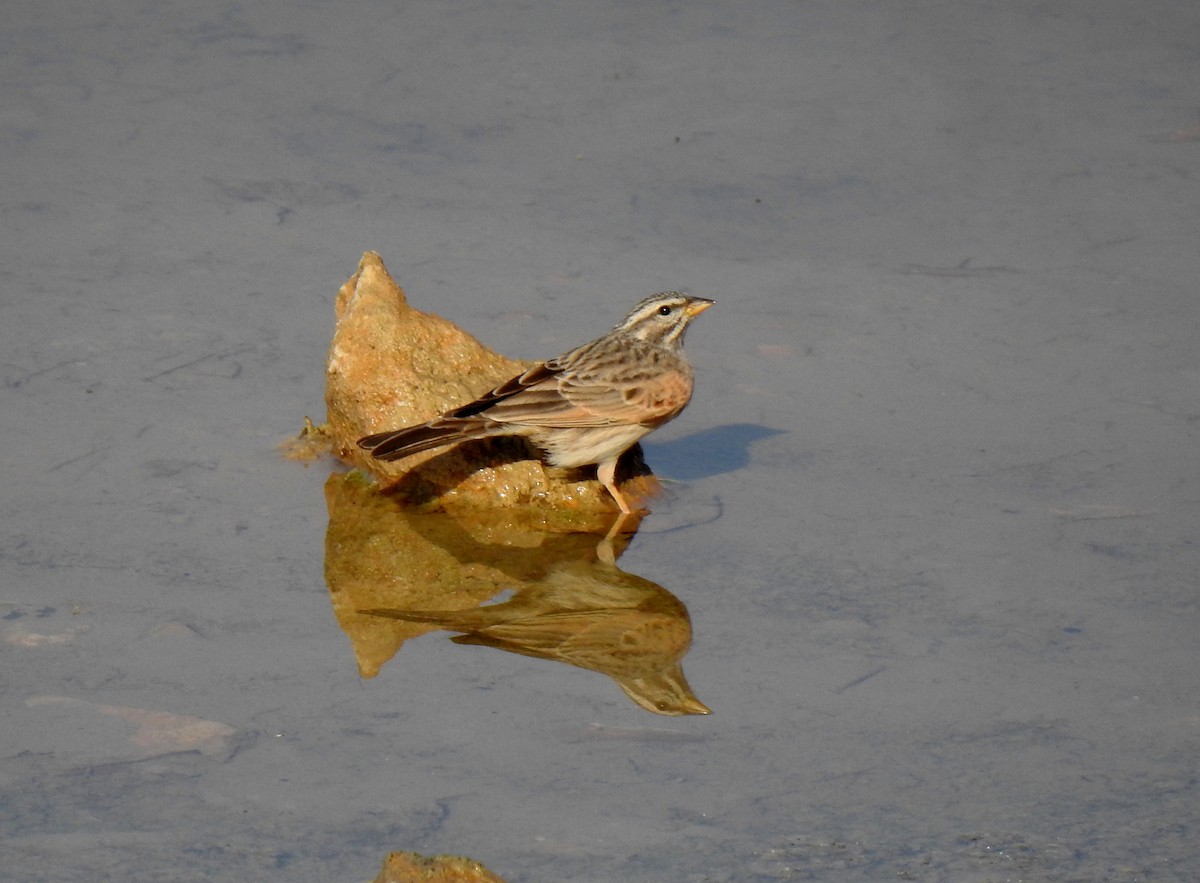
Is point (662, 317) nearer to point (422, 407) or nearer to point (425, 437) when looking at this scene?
point (422, 407)

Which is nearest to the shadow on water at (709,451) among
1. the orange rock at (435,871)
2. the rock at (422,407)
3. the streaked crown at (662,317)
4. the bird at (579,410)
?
the rock at (422,407)

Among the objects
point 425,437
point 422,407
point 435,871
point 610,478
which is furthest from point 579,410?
point 435,871

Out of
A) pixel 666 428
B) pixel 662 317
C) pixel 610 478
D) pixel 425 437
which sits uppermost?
pixel 662 317

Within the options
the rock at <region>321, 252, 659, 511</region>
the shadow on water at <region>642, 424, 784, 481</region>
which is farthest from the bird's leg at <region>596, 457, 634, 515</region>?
the shadow on water at <region>642, 424, 784, 481</region>

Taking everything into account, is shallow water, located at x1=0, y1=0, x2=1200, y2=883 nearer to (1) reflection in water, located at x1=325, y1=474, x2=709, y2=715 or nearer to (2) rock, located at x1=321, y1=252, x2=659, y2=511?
(1) reflection in water, located at x1=325, y1=474, x2=709, y2=715

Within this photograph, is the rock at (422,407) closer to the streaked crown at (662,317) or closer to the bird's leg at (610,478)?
the bird's leg at (610,478)

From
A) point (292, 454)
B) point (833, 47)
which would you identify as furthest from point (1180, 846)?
point (833, 47)

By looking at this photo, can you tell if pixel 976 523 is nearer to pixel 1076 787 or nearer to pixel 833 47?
pixel 1076 787
